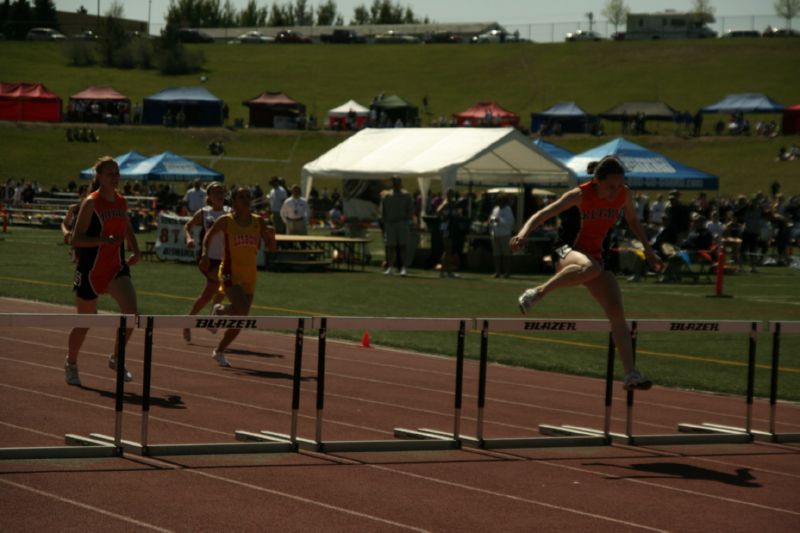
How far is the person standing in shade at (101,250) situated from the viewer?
11.4m

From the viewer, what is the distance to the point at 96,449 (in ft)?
28.2

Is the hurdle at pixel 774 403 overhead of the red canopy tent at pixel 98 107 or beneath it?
beneath

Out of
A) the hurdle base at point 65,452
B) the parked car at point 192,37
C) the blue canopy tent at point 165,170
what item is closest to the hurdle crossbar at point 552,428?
the hurdle base at point 65,452

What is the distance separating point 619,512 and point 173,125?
2746 inches

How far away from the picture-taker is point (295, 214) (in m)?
31.0

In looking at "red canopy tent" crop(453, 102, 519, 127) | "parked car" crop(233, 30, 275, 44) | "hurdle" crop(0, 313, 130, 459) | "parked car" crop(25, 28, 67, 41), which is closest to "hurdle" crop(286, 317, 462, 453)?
"hurdle" crop(0, 313, 130, 459)

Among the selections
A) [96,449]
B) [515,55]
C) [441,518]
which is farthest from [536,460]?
[515,55]

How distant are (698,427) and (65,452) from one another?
514 cm

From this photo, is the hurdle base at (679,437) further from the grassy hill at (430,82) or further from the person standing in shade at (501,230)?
the grassy hill at (430,82)

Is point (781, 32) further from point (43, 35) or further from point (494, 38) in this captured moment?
point (43, 35)

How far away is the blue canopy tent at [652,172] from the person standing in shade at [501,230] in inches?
187

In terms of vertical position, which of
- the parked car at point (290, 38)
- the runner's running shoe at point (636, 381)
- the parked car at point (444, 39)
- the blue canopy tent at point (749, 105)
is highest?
the parked car at point (444, 39)

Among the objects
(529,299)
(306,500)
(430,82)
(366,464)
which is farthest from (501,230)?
(430,82)

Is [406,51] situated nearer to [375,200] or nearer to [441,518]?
[375,200]
